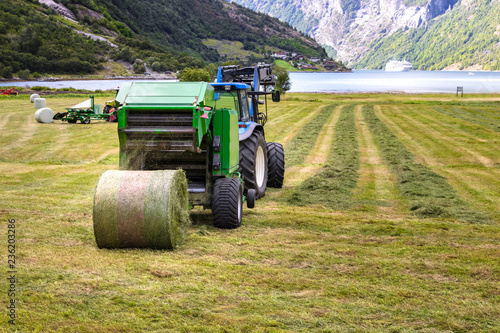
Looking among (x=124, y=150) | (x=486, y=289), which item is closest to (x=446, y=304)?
(x=486, y=289)

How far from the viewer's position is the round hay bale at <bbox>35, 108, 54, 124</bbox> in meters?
30.6

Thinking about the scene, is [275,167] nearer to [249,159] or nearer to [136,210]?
[249,159]

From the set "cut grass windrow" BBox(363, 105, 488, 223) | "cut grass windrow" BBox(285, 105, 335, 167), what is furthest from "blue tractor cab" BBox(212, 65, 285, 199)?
"cut grass windrow" BBox(285, 105, 335, 167)

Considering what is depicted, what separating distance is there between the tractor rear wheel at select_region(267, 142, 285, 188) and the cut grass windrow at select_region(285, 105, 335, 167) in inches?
170

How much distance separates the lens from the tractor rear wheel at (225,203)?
8547 mm

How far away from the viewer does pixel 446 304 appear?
18.0ft

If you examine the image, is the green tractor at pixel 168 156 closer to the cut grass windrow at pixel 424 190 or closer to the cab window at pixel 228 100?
the cab window at pixel 228 100

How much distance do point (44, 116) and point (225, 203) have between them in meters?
25.6

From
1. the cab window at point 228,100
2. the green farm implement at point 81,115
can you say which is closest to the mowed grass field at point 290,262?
the cab window at point 228,100

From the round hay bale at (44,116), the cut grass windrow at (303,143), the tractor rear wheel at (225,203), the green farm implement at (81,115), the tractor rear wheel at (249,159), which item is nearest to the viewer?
the tractor rear wheel at (225,203)

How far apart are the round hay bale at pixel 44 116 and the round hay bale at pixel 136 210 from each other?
25.9 metres

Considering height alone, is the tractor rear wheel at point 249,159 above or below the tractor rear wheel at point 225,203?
above

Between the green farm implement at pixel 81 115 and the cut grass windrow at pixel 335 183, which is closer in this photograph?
the cut grass windrow at pixel 335 183

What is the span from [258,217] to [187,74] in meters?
60.5
